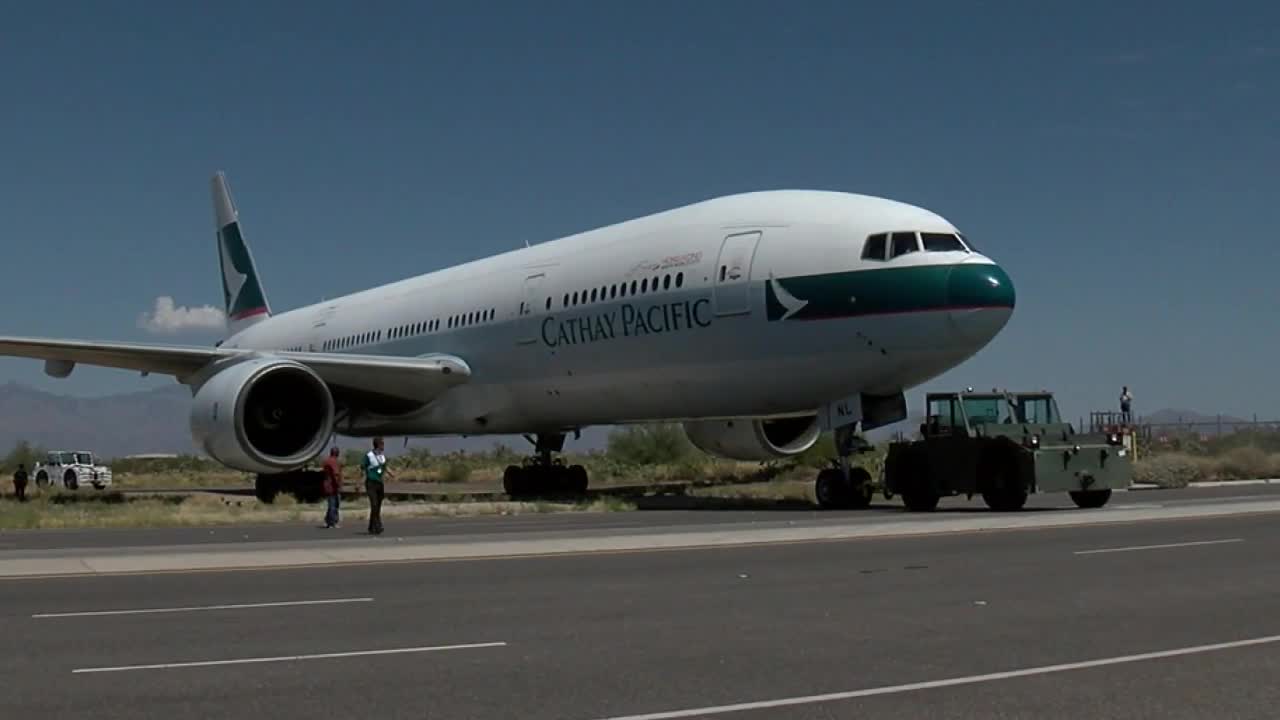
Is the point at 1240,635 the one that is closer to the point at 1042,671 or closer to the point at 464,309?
the point at 1042,671

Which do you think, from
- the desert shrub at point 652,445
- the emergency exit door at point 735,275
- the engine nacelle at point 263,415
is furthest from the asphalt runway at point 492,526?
the desert shrub at point 652,445

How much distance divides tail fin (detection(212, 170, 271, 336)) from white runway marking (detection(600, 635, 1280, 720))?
36.8 m

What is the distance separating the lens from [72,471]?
2159 inches

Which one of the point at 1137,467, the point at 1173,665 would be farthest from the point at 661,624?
the point at 1137,467

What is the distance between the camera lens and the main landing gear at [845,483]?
22547 millimetres

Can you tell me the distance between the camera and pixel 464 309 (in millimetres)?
29656

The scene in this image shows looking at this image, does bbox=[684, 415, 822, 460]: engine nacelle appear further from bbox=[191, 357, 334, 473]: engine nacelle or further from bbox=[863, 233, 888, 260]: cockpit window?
bbox=[863, 233, 888, 260]: cockpit window

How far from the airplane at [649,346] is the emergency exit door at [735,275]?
0.03m

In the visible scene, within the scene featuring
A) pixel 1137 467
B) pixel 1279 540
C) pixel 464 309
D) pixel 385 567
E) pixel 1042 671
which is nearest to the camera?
pixel 1042 671

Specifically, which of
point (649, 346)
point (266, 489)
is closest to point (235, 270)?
point (266, 489)

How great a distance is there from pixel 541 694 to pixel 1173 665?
328cm

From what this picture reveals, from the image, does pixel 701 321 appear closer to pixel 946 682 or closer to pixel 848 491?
pixel 848 491

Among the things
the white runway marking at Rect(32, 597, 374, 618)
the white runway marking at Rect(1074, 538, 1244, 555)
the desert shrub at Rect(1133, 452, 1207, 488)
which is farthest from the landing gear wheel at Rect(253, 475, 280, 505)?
the desert shrub at Rect(1133, 452, 1207, 488)

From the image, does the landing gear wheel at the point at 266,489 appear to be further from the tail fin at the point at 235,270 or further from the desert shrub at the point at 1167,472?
the desert shrub at the point at 1167,472
